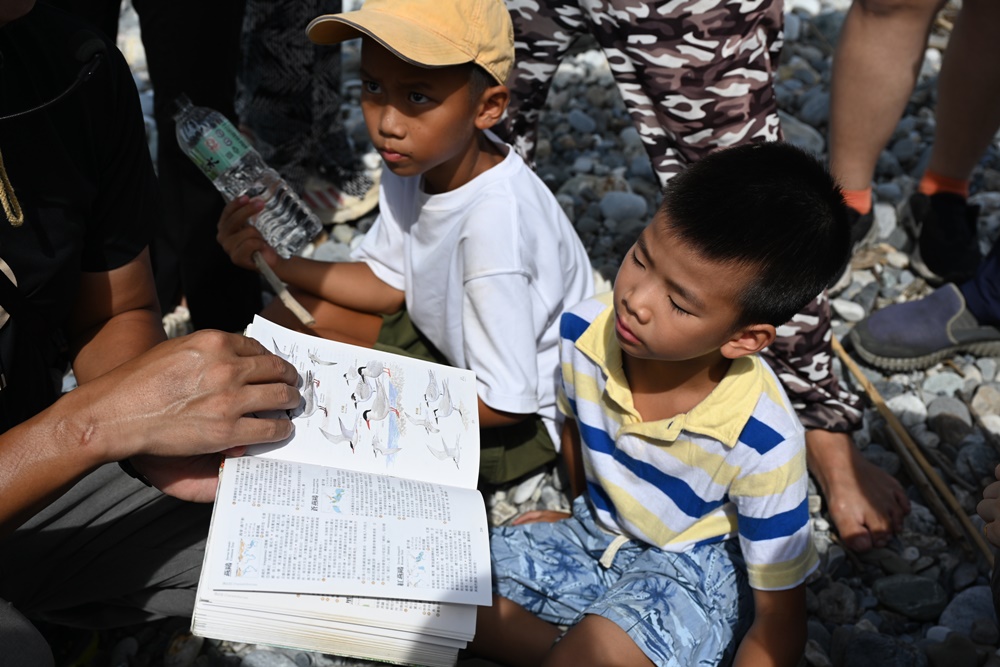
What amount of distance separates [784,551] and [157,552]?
1.36 meters

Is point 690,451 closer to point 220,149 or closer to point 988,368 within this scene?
point 220,149

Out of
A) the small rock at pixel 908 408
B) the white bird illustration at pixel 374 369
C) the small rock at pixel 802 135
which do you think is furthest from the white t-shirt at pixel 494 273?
the small rock at pixel 802 135

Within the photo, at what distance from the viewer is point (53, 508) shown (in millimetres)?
1986

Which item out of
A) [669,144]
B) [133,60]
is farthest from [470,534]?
[133,60]

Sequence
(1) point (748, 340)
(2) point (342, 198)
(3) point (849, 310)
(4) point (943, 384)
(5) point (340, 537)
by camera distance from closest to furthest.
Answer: (5) point (340, 537), (1) point (748, 340), (4) point (943, 384), (3) point (849, 310), (2) point (342, 198)

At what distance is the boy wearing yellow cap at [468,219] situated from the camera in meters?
2.24

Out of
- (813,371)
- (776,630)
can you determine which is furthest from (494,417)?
(813,371)

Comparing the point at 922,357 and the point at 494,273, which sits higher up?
the point at 494,273

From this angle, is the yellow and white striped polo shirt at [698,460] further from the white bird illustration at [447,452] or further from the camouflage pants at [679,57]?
the camouflage pants at [679,57]

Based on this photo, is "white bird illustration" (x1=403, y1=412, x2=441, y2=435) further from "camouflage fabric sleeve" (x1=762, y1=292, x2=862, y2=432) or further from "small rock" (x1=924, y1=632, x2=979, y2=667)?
"small rock" (x1=924, y1=632, x2=979, y2=667)

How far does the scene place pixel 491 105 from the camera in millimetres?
2383

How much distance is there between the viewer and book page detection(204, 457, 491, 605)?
5.31 ft

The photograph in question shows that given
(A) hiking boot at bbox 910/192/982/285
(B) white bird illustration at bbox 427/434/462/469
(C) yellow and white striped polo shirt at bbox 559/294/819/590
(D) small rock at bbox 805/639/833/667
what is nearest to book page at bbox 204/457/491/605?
(B) white bird illustration at bbox 427/434/462/469

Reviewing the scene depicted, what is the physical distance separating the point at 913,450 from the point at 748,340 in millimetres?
1231
